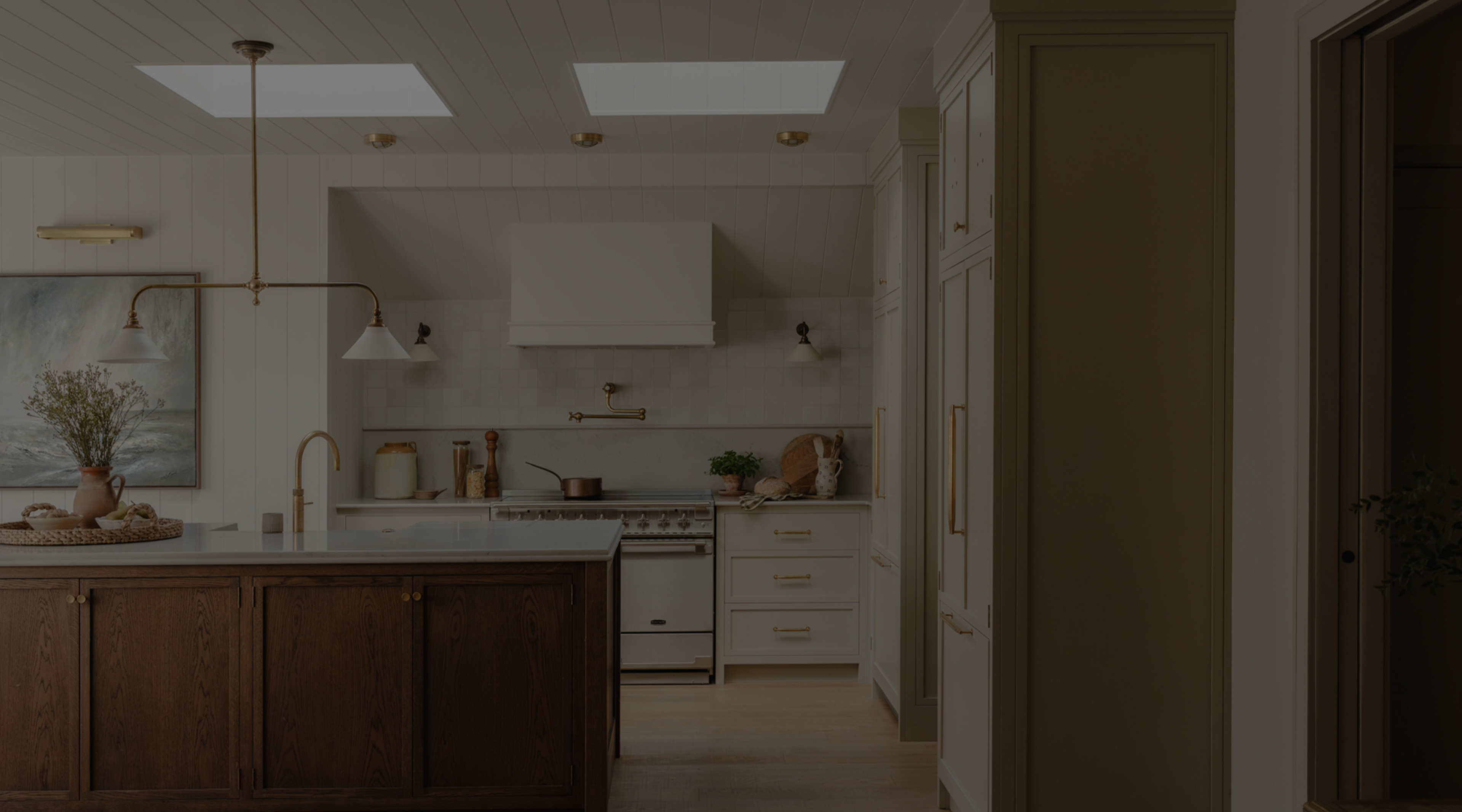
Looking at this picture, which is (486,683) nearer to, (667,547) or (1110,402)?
(667,547)

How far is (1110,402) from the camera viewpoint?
2.54 metres

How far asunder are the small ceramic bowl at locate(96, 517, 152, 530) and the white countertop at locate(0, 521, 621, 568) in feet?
0.19

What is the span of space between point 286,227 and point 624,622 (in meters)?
2.52

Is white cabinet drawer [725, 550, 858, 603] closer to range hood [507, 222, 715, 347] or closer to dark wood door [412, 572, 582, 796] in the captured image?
range hood [507, 222, 715, 347]

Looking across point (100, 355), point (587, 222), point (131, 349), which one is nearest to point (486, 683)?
point (131, 349)

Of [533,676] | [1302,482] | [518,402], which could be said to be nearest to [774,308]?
[518,402]

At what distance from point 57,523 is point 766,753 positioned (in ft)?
8.55

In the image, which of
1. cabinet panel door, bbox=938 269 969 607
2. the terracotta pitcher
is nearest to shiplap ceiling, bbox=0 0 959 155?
cabinet panel door, bbox=938 269 969 607

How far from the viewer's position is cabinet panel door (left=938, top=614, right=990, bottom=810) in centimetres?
264

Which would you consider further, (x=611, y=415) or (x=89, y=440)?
(x=611, y=415)

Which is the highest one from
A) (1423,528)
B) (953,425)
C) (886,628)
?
(953,425)

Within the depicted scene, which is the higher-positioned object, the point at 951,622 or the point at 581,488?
the point at 581,488

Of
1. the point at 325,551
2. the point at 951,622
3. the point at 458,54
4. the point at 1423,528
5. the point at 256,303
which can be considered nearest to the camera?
the point at 1423,528

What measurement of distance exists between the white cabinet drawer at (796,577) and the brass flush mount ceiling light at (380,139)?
254 cm
